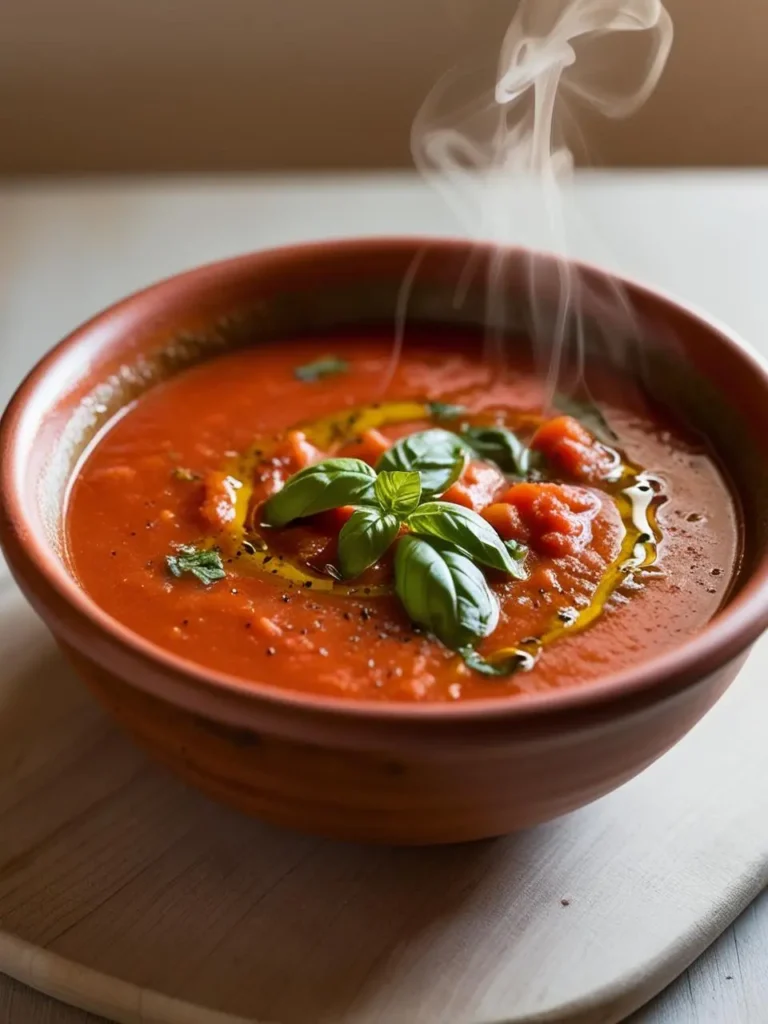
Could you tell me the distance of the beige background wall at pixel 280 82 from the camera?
12.3 feet

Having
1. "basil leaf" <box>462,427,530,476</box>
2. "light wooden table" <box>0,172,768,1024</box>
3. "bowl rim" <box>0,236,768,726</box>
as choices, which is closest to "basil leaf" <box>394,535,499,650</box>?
"bowl rim" <box>0,236,768,726</box>

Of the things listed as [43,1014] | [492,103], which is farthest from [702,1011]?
[492,103]

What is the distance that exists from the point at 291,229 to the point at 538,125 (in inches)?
34.8

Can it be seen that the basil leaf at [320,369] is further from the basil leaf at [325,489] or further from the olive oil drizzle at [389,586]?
the basil leaf at [325,489]

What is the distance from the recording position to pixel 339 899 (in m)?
1.39

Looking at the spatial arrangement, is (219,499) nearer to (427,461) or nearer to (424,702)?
(427,461)

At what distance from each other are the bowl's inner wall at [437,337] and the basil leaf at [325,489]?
0.30 m

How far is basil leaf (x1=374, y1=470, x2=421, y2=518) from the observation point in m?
1.58

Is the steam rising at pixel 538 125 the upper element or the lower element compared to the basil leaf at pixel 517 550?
upper

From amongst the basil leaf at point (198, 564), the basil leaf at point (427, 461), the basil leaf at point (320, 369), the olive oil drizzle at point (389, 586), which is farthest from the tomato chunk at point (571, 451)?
the basil leaf at point (198, 564)

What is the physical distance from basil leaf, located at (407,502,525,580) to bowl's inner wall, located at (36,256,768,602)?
0.32 meters

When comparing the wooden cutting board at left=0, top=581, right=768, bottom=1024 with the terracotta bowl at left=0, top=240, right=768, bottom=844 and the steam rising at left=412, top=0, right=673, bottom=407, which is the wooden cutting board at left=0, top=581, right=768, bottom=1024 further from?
the steam rising at left=412, top=0, right=673, bottom=407

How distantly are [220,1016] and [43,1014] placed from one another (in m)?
0.21

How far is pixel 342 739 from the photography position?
3.93 feet
